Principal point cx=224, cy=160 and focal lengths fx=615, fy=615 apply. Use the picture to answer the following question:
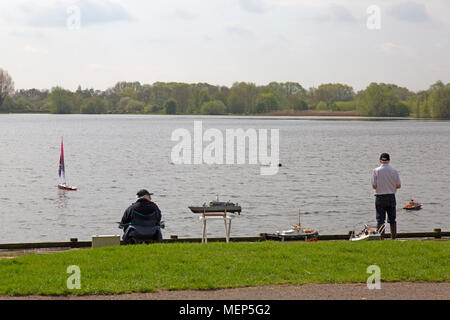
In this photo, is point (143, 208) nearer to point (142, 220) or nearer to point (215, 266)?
point (142, 220)

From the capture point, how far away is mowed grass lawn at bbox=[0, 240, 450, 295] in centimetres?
964

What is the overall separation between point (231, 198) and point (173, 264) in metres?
32.7

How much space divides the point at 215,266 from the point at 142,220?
9.35 ft

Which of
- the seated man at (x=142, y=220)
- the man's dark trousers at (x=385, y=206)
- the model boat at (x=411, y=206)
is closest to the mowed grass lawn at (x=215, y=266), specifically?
the seated man at (x=142, y=220)

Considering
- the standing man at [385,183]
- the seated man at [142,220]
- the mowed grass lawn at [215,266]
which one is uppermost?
the standing man at [385,183]

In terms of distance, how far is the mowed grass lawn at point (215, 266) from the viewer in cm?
964

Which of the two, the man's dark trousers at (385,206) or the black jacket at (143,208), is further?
the man's dark trousers at (385,206)

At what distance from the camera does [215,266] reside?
10.7 m

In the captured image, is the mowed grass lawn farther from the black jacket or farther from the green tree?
the green tree

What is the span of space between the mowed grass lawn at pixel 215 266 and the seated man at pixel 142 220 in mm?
745

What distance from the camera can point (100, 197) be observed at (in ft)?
142

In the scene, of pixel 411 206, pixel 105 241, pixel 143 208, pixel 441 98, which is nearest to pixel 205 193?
pixel 411 206

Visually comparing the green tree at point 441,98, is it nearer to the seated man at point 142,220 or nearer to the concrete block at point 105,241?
the seated man at point 142,220
